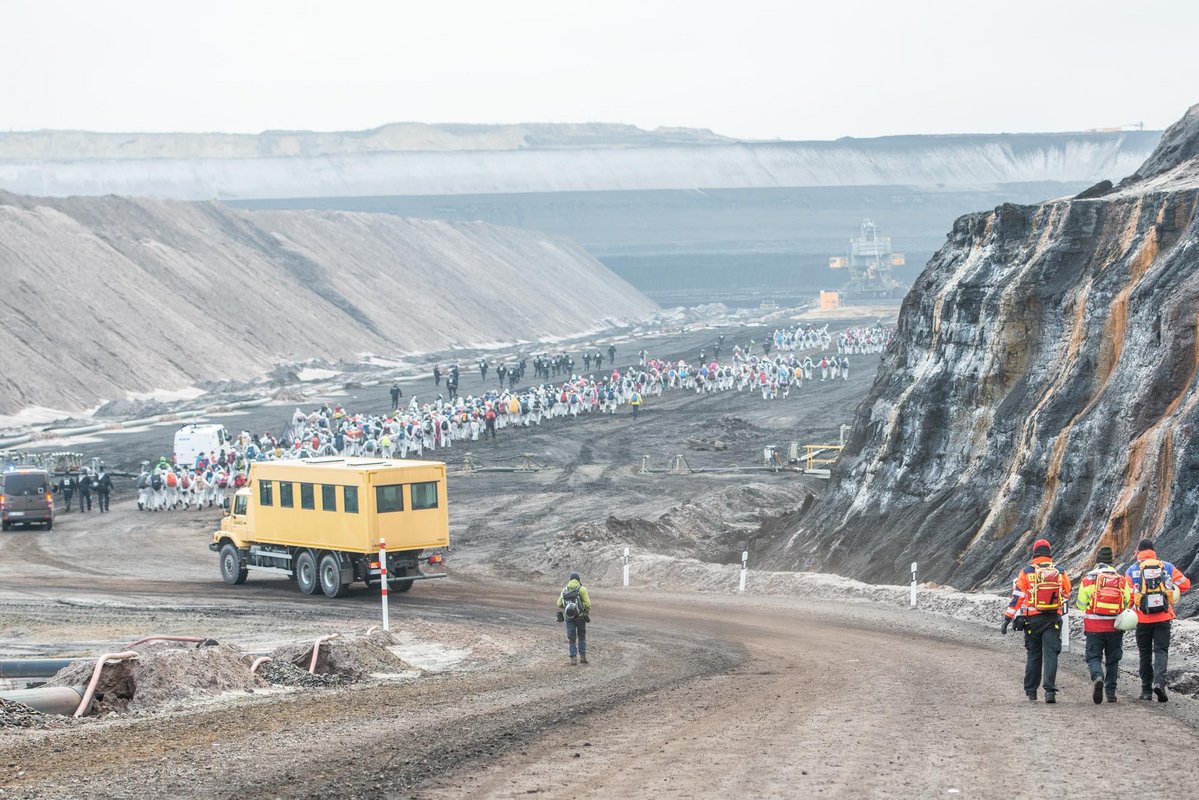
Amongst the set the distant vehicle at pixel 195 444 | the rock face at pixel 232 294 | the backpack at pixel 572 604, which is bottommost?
the backpack at pixel 572 604

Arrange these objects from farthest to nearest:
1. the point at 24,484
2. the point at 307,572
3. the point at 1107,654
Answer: the point at 24,484 → the point at 307,572 → the point at 1107,654

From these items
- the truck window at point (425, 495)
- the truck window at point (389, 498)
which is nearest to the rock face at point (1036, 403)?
the truck window at point (425, 495)

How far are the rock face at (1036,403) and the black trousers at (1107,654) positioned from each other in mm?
5873

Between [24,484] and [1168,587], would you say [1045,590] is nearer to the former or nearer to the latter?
[1168,587]

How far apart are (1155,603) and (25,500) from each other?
33.0 metres

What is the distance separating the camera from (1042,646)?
15.6 m

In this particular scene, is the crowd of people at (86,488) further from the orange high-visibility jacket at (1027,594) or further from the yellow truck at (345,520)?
the orange high-visibility jacket at (1027,594)

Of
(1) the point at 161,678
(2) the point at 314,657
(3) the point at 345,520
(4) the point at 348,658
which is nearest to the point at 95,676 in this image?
(1) the point at 161,678

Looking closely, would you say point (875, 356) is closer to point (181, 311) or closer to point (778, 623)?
point (181, 311)

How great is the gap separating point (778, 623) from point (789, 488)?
20.1 meters

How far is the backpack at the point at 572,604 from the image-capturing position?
773 inches

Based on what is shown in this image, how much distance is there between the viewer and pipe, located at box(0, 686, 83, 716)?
1498 centimetres

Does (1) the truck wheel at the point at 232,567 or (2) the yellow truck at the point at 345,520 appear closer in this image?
(2) the yellow truck at the point at 345,520

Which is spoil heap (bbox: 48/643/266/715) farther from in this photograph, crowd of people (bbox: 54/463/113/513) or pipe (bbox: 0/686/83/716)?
crowd of people (bbox: 54/463/113/513)
